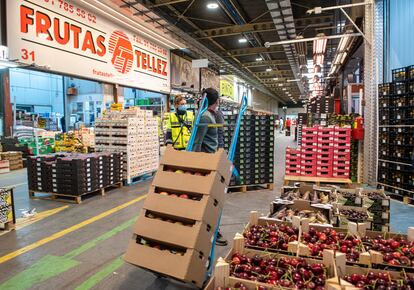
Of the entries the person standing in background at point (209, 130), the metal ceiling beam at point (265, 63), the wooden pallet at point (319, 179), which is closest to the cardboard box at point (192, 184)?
the person standing in background at point (209, 130)

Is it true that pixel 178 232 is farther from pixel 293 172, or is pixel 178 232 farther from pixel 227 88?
pixel 227 88

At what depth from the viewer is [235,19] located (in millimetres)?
12383

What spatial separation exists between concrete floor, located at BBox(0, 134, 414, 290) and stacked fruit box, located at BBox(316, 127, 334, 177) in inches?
79.5

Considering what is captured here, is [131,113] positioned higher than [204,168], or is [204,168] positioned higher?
Result: [131,113]

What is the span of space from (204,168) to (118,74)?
9687 mm

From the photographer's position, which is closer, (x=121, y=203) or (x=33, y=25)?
(x=121, y=203)

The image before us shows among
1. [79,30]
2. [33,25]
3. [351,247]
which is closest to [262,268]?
[351,247]

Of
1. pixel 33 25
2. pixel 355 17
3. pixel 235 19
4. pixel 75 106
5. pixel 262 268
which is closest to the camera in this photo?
pixel 262 268

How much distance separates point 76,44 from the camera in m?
9.51

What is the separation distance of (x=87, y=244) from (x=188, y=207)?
2.34 meters

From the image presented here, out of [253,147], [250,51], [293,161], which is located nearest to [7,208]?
[253,147]

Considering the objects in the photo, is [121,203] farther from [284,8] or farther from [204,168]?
[284,8]

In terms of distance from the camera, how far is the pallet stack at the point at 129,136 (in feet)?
26.7

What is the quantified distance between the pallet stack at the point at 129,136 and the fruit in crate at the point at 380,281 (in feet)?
22.4
